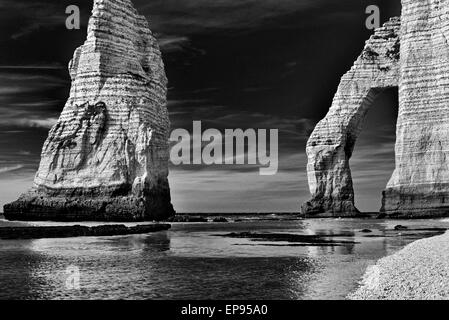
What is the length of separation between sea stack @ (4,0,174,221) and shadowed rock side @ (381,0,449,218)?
31665 mm

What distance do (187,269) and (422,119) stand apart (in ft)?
186

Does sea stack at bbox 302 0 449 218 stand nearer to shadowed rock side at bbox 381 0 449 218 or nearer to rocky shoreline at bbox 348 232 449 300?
shadowed rock side at bbox 381 0 449 218

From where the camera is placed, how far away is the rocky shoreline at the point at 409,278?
12.7m

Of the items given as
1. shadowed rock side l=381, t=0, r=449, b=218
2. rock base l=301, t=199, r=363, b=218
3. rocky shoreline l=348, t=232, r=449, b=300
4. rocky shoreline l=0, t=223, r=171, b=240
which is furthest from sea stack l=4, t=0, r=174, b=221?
rocky shoreline l=348, t=232, r=449, b=300

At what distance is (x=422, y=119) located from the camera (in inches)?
2721

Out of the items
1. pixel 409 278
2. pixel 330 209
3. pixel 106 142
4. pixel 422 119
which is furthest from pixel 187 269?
pixel 330 209

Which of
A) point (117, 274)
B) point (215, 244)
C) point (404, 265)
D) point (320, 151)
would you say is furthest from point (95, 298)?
point (320, 151)

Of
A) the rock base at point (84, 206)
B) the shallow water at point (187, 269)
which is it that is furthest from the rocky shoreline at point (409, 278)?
the rock base at point (84, 206)

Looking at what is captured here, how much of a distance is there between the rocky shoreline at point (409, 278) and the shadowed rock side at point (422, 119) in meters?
47.9

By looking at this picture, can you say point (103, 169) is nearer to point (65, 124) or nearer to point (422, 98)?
point (65, 124)

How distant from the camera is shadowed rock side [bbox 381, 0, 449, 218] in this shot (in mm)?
65812

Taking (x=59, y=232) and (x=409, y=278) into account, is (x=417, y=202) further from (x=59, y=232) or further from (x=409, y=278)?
(x=409, y=278)

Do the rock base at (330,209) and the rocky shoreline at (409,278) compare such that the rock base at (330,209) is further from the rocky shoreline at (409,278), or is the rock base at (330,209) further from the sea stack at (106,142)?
the rocky shoreline at (409,278)

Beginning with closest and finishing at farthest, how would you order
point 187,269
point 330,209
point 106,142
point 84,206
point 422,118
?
point 187,269 < point 84,206 < point 422,118 < point 106,142 < point 330,209
